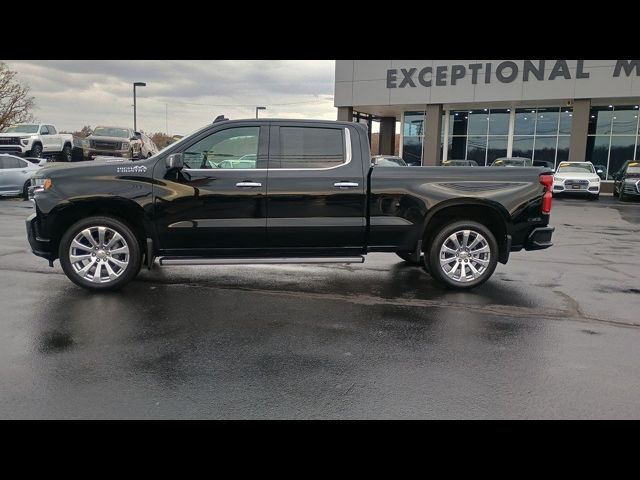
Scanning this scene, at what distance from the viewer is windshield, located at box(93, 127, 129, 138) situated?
2457 cm

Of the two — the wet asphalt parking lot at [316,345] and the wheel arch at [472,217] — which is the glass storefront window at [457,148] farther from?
the wheel arch at [472,217]

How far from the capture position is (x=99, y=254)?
6.37 m

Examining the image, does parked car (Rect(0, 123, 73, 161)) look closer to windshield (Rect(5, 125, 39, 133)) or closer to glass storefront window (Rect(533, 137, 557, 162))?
windshield (Rect(5, 125, 39, 133))

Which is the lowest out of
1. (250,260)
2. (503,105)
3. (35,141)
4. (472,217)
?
(250,260)

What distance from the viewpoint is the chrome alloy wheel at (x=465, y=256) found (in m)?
6.76

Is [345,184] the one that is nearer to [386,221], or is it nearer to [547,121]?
[386,221]

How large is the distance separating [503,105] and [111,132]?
74.7ft

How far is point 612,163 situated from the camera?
32.1m

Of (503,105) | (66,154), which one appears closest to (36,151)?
(66,154)

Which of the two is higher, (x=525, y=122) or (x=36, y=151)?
(x=525, y=122)

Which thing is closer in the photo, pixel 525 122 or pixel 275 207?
Result: pixel 275 207

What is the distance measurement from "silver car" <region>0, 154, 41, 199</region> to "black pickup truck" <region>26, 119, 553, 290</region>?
14.3m

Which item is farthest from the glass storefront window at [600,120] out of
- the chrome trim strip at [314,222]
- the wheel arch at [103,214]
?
the wheel arch at [103,214]
